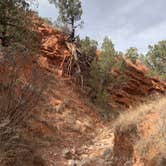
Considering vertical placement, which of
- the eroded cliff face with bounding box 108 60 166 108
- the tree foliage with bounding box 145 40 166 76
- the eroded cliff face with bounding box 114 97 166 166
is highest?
the tree foliage with bounding box 145 40 166 76

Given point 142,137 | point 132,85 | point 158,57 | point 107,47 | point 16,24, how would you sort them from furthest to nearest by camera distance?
point 158,57
point 132,85
point 107,47
point 16,24
point 142,137

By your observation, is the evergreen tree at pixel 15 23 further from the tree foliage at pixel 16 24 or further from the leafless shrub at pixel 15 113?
the leafless shrub at pixel 15 113

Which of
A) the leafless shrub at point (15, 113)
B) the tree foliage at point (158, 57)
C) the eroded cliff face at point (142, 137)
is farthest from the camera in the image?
the tree foliage at point (158, 57)

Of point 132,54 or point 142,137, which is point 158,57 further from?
point 142,137

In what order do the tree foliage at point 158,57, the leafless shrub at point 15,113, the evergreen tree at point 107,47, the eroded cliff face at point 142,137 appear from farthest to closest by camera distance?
the tree foliage at point 158,57, the evergreen tree at point 107,47, the eroded cliff face at point 142,137, the leafless shrub at point 15,113

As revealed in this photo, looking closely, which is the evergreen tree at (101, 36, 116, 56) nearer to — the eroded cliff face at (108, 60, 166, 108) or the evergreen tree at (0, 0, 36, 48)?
the eroded cliff face at (108, 60, 166, 108)

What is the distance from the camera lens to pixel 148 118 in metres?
14.5

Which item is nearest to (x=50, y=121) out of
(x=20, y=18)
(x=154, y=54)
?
(x=20, y=18)

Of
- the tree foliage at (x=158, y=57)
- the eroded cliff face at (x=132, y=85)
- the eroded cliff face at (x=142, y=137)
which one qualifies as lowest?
the eroded cliff face at (x=142, y=137)

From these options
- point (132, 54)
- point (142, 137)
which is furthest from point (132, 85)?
point (142, 137)

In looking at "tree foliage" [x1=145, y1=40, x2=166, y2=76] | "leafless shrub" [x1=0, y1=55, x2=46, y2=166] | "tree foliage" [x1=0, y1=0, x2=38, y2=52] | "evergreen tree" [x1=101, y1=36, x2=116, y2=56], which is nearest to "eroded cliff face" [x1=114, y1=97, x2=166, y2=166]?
"leafless shrub" [x1=0, y1=55, x2=46, y2=166]

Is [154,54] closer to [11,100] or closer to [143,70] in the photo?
[143,70]

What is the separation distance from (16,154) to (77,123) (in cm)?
892

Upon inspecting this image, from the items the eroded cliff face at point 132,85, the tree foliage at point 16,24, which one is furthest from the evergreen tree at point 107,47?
the tree foliage at point 16,24
